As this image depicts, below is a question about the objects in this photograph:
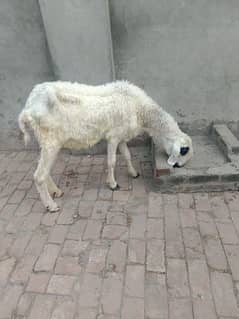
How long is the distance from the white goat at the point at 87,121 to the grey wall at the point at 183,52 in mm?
1160

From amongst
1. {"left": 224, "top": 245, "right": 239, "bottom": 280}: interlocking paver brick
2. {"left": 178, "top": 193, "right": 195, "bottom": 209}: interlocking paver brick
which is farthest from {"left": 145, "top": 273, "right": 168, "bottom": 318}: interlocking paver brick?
{"left": 178, "top": 193, "right": 195, "bottom": 209}: interlocking paver brick

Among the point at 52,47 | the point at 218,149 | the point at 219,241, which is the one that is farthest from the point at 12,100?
the point at 219,241

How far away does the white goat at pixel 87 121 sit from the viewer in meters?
3.16

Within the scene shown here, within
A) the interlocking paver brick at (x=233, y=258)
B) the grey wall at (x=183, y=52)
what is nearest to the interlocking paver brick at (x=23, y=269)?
the interlocking paver brick at (x=233, y=258)

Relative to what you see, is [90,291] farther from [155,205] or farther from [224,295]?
[155,205]

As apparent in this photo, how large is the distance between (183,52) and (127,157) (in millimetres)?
1986

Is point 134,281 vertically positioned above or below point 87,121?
below

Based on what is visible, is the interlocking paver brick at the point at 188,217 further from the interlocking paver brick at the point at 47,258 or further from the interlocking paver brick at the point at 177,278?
the interlocking paver brick at the point at 47,258

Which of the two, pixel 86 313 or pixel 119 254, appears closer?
pixel 86 313

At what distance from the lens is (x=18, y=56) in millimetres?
4727

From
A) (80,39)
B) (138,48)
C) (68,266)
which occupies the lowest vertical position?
(68,266)

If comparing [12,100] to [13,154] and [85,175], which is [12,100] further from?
[85,175]

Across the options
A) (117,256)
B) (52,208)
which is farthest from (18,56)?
(117,256)

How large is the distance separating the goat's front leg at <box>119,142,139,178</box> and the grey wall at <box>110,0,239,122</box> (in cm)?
127
